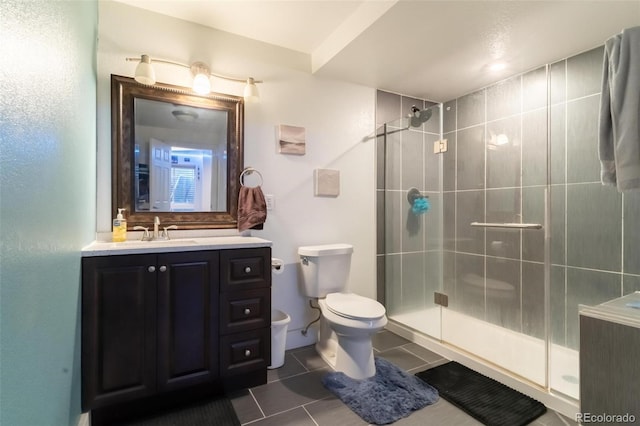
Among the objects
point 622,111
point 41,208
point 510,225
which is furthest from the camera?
point 510,225

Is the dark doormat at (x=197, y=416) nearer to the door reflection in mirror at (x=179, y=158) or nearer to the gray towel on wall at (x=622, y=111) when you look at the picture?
the door reflection in mirror at (x=179, y=158)

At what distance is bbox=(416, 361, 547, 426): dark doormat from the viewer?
1.51 metres

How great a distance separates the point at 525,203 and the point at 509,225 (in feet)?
0.65

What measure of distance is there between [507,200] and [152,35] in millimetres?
2788

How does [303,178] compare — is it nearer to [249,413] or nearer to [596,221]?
[249,413]

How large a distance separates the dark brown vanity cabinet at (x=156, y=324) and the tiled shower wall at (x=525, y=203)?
60.8 inches

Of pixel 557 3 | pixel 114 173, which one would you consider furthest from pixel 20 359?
pixel 557 3

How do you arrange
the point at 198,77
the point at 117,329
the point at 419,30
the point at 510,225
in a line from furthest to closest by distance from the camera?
1. the point at 510,225
2. the point at 198,77
3. the point at 419,30
4. the point at 117,329

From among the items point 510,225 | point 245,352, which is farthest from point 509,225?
point 245,352

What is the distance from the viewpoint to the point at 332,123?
8.20 ft

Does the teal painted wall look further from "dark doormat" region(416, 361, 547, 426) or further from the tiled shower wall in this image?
the tiled shower wall

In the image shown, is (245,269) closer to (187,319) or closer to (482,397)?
(187,319)

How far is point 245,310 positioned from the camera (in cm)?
172

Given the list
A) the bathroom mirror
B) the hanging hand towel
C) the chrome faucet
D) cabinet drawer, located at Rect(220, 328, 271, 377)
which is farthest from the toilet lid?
the chrome faucet
